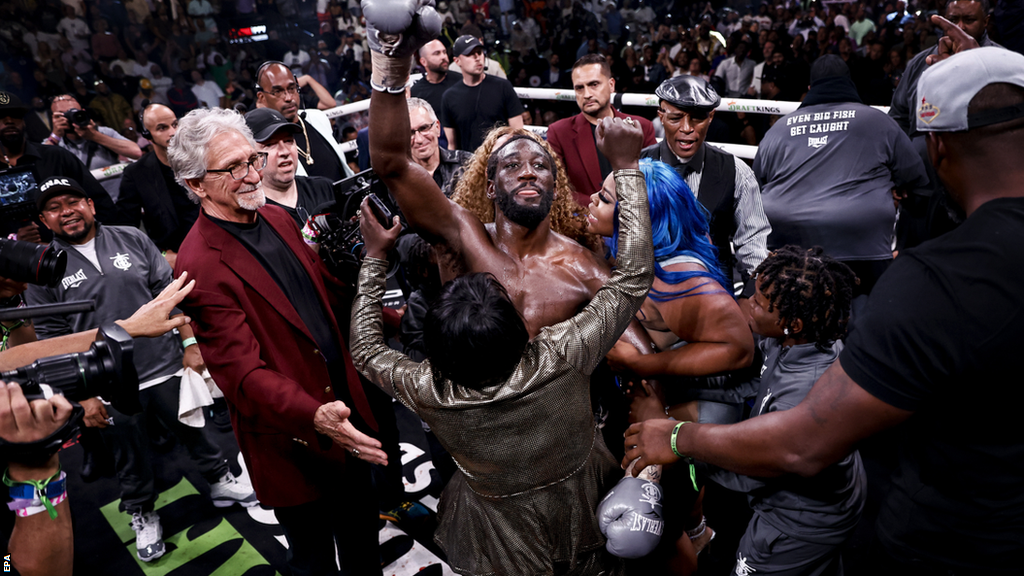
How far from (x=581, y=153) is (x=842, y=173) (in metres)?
1.56

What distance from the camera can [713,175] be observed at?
124 inches

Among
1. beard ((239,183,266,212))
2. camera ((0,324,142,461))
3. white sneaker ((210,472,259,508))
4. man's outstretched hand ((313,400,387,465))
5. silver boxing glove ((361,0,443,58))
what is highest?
silver boxing glove ((361,0,443,58))

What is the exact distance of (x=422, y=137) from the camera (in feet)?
11.0

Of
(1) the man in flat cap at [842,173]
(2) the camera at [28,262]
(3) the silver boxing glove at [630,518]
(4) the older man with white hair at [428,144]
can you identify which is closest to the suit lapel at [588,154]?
(4) the older man with white hair at [428,144]

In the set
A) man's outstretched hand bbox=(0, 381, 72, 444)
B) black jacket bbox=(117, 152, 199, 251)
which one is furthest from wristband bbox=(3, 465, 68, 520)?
black jacket bbox=(117, 152, 199, 251)

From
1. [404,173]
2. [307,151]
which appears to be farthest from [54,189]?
[404,173]

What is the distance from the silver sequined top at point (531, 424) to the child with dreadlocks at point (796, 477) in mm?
510

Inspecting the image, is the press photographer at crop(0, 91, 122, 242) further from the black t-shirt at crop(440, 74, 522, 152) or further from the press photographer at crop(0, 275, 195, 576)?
the press photographer at crop(0, 275, 195, 576)

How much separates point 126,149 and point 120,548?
373cm

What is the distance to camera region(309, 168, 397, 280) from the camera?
7.50 feet

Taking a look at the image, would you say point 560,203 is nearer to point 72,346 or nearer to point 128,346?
point 128,346

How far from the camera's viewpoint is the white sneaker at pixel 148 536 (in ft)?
9.86

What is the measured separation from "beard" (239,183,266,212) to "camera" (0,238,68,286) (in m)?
0.58

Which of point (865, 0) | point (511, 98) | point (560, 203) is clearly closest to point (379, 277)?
point (560, 203)
